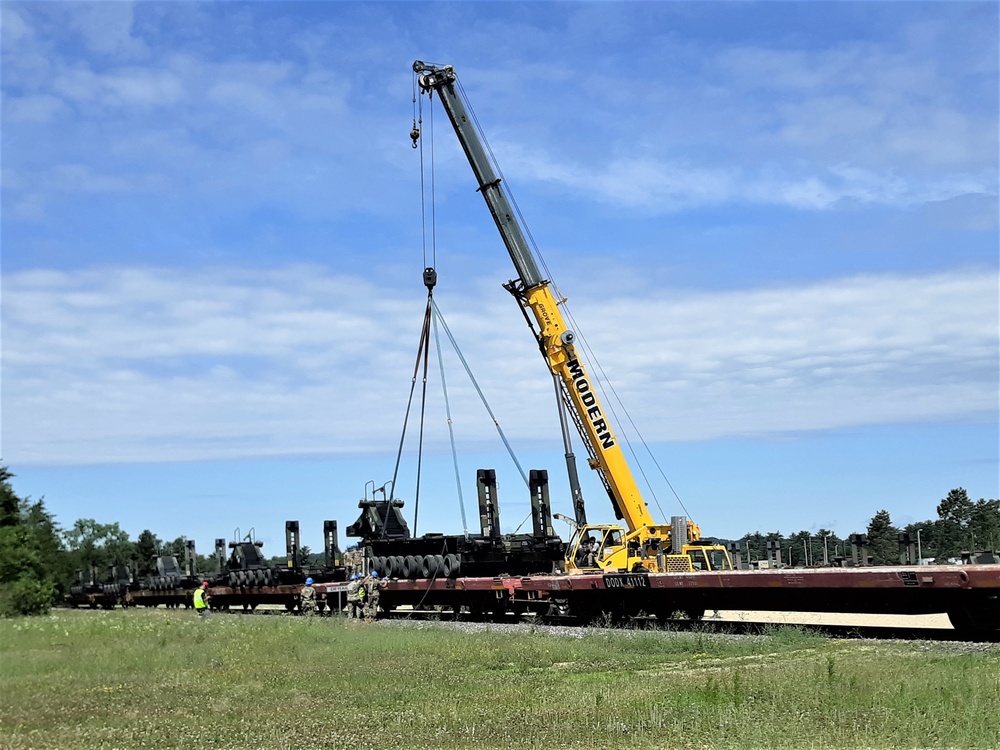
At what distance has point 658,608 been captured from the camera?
78.3 feet

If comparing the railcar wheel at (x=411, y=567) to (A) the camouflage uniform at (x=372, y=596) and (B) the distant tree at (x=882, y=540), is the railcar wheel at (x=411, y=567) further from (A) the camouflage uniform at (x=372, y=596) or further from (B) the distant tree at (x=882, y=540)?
(B) the distant tree at (x=882, y=540)

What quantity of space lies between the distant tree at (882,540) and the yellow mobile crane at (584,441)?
18.3 meters

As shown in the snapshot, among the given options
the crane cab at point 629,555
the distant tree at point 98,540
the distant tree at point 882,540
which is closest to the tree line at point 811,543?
the distant tree at point 882,540

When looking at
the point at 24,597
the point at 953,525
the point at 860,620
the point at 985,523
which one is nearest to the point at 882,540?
the point at 953,525

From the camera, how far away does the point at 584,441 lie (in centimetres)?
2720

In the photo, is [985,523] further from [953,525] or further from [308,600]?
[308,600]

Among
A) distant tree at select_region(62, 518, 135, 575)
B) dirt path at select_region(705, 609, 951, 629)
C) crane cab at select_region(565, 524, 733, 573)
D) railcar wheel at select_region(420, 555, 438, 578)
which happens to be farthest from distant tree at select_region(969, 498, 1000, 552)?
distant tree at select_region(62, 518, 135, 575)

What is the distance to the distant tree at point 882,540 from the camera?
144 ft

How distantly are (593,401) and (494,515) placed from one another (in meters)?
5.79

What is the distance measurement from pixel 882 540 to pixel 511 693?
3856 cm

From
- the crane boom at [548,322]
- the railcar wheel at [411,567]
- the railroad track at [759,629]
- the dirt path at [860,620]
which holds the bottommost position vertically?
the dirt path at [860,620]

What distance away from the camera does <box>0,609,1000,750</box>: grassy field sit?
34.8 ft

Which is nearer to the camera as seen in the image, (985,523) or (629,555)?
(629,555)

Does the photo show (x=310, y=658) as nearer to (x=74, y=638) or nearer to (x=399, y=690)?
(x=399, y=690)
